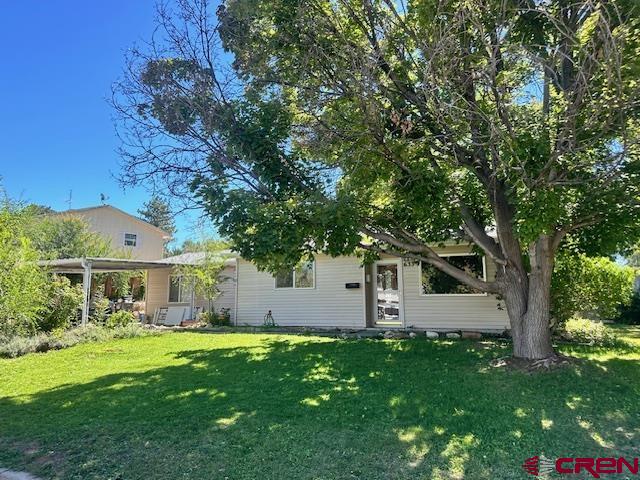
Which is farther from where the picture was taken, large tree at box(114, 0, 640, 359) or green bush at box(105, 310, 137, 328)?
green bush at box(105, 310, 137, 328)

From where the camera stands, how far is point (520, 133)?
247 inches

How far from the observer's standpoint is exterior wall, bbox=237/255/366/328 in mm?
15047

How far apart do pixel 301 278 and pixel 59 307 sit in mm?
7861

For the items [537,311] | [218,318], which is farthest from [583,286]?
[218,318]

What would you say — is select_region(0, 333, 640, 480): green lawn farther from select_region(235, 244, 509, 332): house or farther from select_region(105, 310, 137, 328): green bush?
select_region(105, 310, 137, 328): green bush

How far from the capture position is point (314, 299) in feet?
51.6

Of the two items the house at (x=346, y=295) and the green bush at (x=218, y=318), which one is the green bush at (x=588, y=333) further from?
the green bush at (x=218, y=318)

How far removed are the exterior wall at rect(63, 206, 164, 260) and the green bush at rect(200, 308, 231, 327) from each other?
1469 cm

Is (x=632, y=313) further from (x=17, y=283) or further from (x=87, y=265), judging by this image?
(x=17, y=283)

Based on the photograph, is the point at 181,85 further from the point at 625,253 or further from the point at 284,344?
the point at 625,253

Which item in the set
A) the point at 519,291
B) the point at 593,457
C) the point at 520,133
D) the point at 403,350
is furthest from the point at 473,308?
the point at 593,457

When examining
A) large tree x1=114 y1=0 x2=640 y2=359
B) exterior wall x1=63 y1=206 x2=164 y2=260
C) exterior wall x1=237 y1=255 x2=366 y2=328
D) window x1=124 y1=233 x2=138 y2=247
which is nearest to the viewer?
large tree x1=114 y1=0 x2=640 y2=359

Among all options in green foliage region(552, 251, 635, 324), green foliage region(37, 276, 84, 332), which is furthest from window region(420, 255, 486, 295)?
green foliage region(37, 276, 84, 332)

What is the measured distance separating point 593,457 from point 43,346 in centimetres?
1198
